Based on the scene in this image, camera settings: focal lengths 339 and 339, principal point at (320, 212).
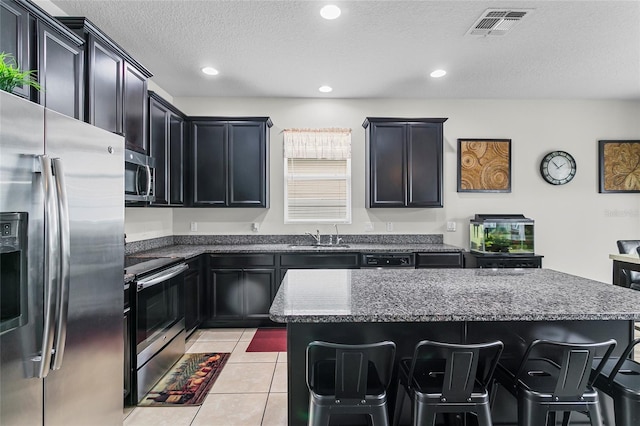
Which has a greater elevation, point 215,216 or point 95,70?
point 95,70

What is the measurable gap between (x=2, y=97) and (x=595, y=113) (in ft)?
19.7

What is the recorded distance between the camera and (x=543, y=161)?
179 inches

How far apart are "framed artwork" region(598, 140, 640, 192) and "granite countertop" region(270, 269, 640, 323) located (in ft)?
10.5

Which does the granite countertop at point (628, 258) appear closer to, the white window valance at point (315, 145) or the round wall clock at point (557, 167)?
the round wall clock at point (557, 167)

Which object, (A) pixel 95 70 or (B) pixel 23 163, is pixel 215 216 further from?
(B) pixel 23 163

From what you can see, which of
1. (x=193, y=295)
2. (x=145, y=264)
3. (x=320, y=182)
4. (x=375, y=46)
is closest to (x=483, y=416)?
(x=145, y=264)

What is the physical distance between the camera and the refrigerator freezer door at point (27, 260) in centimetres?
110

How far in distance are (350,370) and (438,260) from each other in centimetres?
283

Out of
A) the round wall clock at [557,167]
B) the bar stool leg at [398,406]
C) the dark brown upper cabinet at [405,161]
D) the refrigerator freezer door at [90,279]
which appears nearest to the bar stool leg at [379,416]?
the bar stool leg at [398,406]

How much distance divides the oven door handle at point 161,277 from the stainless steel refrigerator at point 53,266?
791 millimetres

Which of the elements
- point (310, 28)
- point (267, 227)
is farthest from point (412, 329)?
point (267, 227)

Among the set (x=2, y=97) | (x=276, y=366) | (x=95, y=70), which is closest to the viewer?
(x=2, y=97)

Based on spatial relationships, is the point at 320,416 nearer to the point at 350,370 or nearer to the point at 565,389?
the point at 350,370

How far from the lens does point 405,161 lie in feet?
13.6
